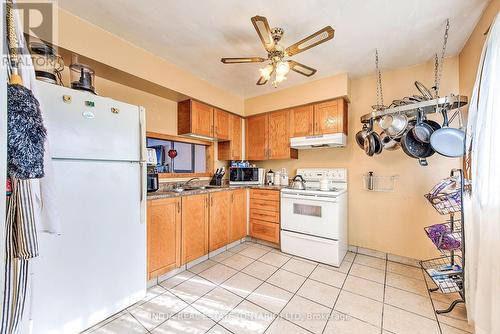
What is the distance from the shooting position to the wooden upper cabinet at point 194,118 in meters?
2.79

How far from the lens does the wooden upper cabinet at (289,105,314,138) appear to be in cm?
296

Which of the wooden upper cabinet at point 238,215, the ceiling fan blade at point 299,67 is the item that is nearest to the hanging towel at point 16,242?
the ceiling fan blade at point 299,67

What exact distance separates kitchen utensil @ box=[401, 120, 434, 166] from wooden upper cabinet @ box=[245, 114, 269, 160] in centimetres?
192

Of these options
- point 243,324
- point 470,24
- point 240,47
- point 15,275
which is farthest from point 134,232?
point 470,24

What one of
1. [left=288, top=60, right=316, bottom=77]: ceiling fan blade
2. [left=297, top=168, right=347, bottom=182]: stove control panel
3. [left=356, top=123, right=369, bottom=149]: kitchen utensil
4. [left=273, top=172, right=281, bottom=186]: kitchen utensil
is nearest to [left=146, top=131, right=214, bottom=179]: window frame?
[left=273, top=172, right=281, bottom=186]: kitchen utensil

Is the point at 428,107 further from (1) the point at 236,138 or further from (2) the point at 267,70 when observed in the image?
(1) the point at 236,138

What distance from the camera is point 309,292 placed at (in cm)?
194

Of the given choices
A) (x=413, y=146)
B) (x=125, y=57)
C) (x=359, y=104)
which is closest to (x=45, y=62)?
(x=125, y=57)

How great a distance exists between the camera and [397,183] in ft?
8.37

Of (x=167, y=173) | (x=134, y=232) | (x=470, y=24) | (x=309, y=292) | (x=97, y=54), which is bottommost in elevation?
(x=309, y=292)

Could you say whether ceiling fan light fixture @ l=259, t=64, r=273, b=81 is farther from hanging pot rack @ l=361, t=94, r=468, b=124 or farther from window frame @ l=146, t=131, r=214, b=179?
window frame @ l=146, t=131, r=214, b=179

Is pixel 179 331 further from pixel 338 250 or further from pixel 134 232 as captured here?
pixel 338 250

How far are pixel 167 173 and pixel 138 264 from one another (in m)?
1.31

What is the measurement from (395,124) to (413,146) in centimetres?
28
